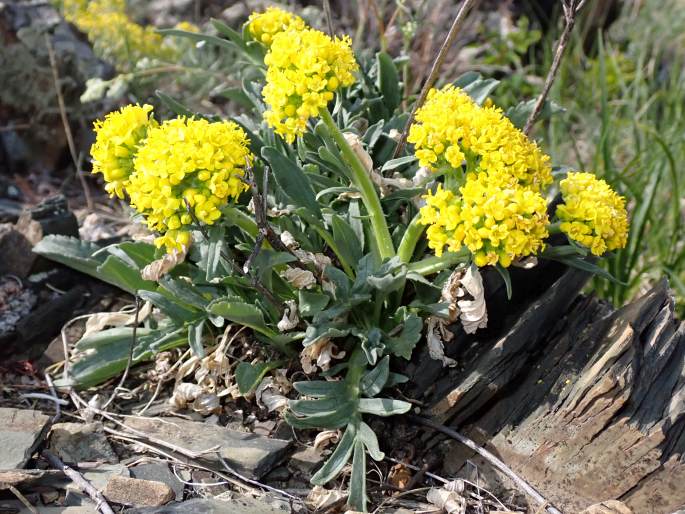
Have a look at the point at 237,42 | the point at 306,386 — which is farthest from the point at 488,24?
the point at 306,386

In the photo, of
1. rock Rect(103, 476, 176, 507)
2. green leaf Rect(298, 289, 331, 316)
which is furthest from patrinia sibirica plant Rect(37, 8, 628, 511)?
rock Rect(103, 476, 176, 507)

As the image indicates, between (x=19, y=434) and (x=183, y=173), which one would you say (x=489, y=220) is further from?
(x=19, y=434)

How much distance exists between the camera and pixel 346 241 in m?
2.85

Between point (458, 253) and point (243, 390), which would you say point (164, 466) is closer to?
point (243, 390)

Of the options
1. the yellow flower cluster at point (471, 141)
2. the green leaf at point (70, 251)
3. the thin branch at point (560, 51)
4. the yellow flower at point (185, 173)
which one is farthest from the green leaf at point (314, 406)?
the thin branch at point (560, 51)

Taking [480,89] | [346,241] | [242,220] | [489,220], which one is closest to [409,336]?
[346,241]

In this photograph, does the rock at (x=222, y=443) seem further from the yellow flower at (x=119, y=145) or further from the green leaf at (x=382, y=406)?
the yellow flower at (x=119, y=145)

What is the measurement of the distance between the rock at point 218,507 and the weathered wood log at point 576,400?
0.69 metres

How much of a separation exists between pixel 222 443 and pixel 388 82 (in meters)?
1.73

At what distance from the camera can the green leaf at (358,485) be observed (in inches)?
98.7

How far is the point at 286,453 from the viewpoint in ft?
9.18

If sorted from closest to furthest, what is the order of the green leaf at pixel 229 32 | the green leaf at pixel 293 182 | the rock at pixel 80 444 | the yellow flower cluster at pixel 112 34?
the rock at pixel 80 444 → the green leaf at pixel 293 182 → the green leaf at pixel 229 32 → the yellow flower cluster at pixel 112 34

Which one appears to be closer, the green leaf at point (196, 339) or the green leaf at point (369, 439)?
the green leaf at point (369, 439)

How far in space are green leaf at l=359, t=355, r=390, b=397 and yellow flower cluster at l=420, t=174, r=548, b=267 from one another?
0.51 m
